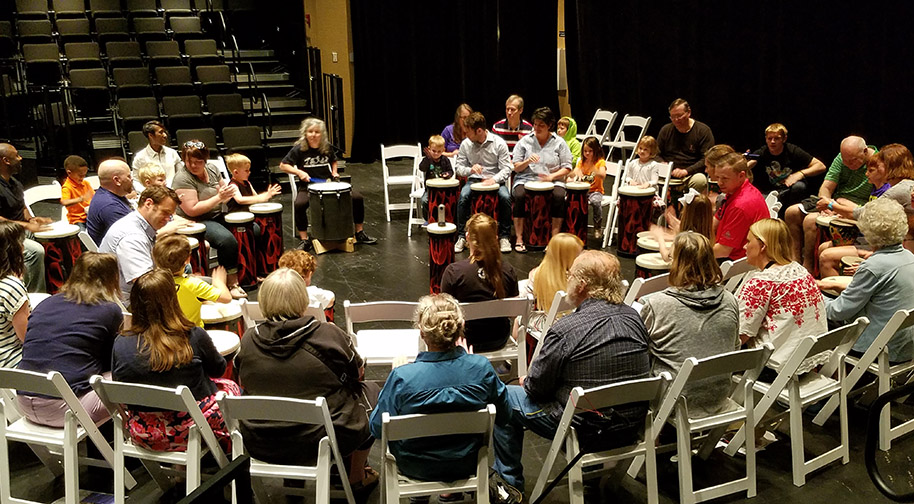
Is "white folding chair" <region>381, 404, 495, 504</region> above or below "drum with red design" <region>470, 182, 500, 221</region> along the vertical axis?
below

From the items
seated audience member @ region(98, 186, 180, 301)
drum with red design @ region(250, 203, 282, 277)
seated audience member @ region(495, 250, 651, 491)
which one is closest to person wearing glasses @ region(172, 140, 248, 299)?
drum with red design @ region(250, 203, 282, 277)

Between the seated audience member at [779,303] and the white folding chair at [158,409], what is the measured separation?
2330 mm

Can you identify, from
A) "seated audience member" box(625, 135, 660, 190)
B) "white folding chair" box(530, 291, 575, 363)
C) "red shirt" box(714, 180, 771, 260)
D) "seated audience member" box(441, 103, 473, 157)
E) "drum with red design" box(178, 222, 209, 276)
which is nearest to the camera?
"white folding chair" box(530, 291, 575, 363)

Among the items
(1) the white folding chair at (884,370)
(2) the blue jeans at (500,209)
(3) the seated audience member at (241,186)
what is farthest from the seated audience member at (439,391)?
(2) the blue jeans at (500,209)

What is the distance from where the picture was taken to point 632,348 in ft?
9.75

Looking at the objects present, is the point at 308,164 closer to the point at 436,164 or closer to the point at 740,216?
the point at 436,164

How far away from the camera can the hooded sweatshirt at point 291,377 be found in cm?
290

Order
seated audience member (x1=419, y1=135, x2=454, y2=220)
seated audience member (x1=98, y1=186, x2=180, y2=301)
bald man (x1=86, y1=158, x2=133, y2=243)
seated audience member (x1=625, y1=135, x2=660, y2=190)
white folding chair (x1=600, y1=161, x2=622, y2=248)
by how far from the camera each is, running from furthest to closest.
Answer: seated audience member (x1=419, y1=135, x2=454, y2=220), white folding chair (x1=600, y1=161, x2=622, y2=248), seated audience member (x1=625, y1=135, x2=660, y2=190), bald man (x1=86, y1=158, x2=133, y2=243), seated audience member (x1=98, y1=186, x2=180, y2=301)

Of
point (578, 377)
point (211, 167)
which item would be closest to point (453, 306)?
point (578, 377)

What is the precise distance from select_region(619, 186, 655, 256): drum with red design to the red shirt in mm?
1579

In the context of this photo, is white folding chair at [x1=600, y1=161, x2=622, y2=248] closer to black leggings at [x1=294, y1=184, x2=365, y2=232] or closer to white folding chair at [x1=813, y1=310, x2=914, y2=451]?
black leggings at [x1=294, y1=184, x2=365, y2=232]

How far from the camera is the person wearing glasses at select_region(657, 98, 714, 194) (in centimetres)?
701

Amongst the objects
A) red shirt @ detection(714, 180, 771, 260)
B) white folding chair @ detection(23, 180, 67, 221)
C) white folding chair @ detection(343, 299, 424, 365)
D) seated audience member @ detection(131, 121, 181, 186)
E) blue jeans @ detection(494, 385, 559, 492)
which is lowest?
blue jeans @ detection(494, 385, 559, 492)

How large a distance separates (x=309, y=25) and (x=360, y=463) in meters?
9.71
